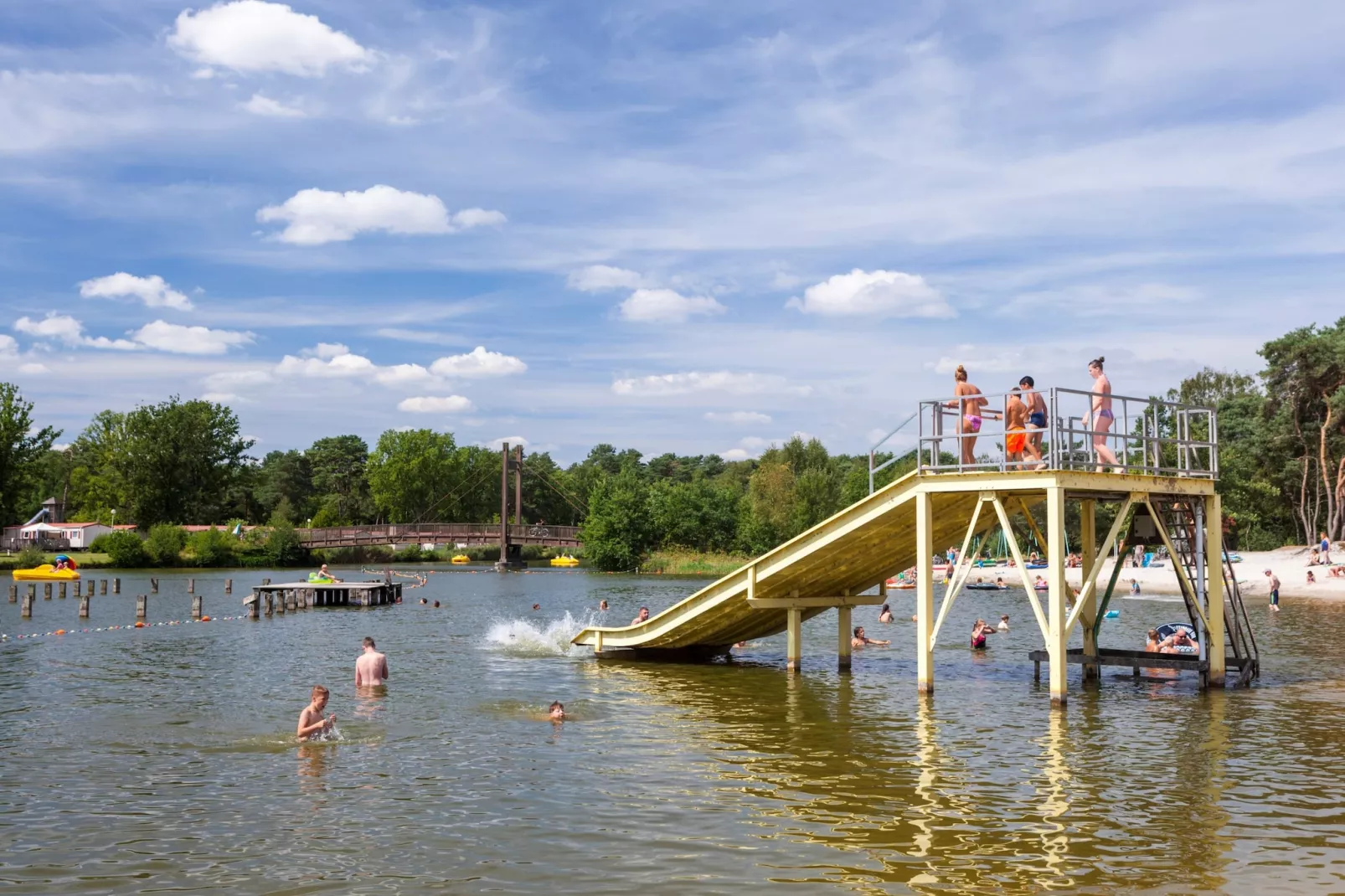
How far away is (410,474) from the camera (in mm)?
154375

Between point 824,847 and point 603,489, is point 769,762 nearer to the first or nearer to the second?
point 824,847

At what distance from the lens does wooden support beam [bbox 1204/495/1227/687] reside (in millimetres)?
23875

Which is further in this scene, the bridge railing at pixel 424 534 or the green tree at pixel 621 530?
the bridge railing at pixel 424 534

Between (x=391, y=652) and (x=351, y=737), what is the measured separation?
55.0 ft

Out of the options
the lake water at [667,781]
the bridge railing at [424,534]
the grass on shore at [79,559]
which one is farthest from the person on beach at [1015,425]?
the bridge railing at [424,534]

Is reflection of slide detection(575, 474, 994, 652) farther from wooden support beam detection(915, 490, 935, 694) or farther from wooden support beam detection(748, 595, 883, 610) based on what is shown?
wooden support beam detection(915, 490, 935, 694)

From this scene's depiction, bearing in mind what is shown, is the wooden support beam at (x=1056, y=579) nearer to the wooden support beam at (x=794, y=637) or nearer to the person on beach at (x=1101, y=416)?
the person on beach at (x=1101, y=416)

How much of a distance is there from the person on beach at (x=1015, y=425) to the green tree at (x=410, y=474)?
138032mm

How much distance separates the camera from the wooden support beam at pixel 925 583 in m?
22.0

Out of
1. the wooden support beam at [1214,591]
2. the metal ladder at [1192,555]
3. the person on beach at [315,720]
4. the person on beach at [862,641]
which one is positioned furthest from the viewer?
the person on beach at [862,641]

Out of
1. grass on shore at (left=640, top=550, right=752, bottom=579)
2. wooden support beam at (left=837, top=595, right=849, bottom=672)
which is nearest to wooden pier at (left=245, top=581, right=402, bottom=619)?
wooden support beam at (left=837, top=595, right=849, bottom=672)

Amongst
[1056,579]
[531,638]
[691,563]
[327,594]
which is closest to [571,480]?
[691,563]

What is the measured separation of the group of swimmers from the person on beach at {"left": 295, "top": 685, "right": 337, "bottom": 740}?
1276cm

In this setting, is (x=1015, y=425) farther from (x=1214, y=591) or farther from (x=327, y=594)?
(x=327, y=594)
